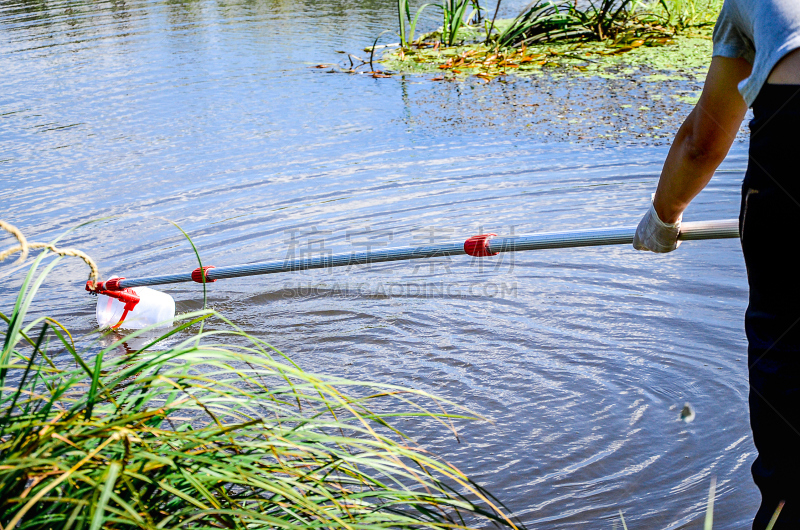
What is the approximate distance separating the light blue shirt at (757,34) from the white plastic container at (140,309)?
3358 mm

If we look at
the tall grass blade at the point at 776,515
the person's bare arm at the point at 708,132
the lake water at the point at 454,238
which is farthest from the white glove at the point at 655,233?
the tall grass blade at the point at 776,515

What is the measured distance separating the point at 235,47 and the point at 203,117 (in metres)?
4.05

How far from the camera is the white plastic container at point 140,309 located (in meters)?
3.90

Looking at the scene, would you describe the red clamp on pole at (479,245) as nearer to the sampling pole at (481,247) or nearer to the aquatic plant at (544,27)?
the sampling pole at (481,247)

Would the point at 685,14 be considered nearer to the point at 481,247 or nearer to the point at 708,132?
the point at 481,247

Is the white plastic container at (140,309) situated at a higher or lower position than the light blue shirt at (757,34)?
lower

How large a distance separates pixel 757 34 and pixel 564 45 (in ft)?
28.3

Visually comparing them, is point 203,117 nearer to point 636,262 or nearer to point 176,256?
point 176,256

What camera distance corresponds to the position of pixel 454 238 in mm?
4676

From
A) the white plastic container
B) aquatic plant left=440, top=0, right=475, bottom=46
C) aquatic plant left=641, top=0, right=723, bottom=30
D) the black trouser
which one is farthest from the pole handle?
aquatic plant left=641, top=0, right=723, bottom=30

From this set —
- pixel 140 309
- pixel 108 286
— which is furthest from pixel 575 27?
pixel 108 286

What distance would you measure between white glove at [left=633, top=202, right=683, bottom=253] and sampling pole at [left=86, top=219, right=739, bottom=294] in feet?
0.18

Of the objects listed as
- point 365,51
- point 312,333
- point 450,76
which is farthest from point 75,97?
point 312,333

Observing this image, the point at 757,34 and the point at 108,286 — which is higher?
the point at 757,34
